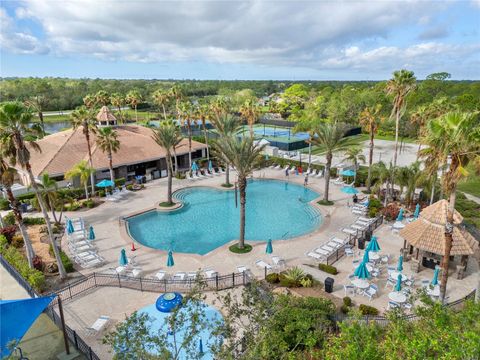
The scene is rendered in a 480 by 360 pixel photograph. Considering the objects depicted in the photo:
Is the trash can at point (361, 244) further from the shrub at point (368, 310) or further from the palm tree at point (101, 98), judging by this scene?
the palm tree at point (101, 98)

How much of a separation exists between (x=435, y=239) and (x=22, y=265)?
24.8 metres

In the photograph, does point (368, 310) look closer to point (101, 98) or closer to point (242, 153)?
point (242, 153)

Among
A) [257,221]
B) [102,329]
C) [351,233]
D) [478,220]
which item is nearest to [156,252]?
[102,329]

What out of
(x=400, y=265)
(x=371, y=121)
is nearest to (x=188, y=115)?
(x=371, y=121)

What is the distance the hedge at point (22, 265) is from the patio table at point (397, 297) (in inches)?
751

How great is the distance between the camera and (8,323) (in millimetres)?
A: 12445

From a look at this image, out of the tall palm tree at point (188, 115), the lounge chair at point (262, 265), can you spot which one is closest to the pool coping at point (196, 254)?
the lounge chair at point (262, 265)

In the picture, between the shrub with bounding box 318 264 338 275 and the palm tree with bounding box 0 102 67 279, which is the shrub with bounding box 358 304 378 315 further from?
the palm tree with bounding box 0 102 67 279

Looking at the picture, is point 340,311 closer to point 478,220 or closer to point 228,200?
point 478,220

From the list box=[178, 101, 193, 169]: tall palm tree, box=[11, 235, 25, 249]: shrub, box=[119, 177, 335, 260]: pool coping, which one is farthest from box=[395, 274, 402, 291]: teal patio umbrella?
box=[178, 101, 193, 169]: tall palm tree

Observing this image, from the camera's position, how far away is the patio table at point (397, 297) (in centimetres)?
1702

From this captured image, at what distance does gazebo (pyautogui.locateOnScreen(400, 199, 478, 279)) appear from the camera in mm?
19672

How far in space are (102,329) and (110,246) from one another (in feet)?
31.3

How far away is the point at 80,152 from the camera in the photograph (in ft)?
128
